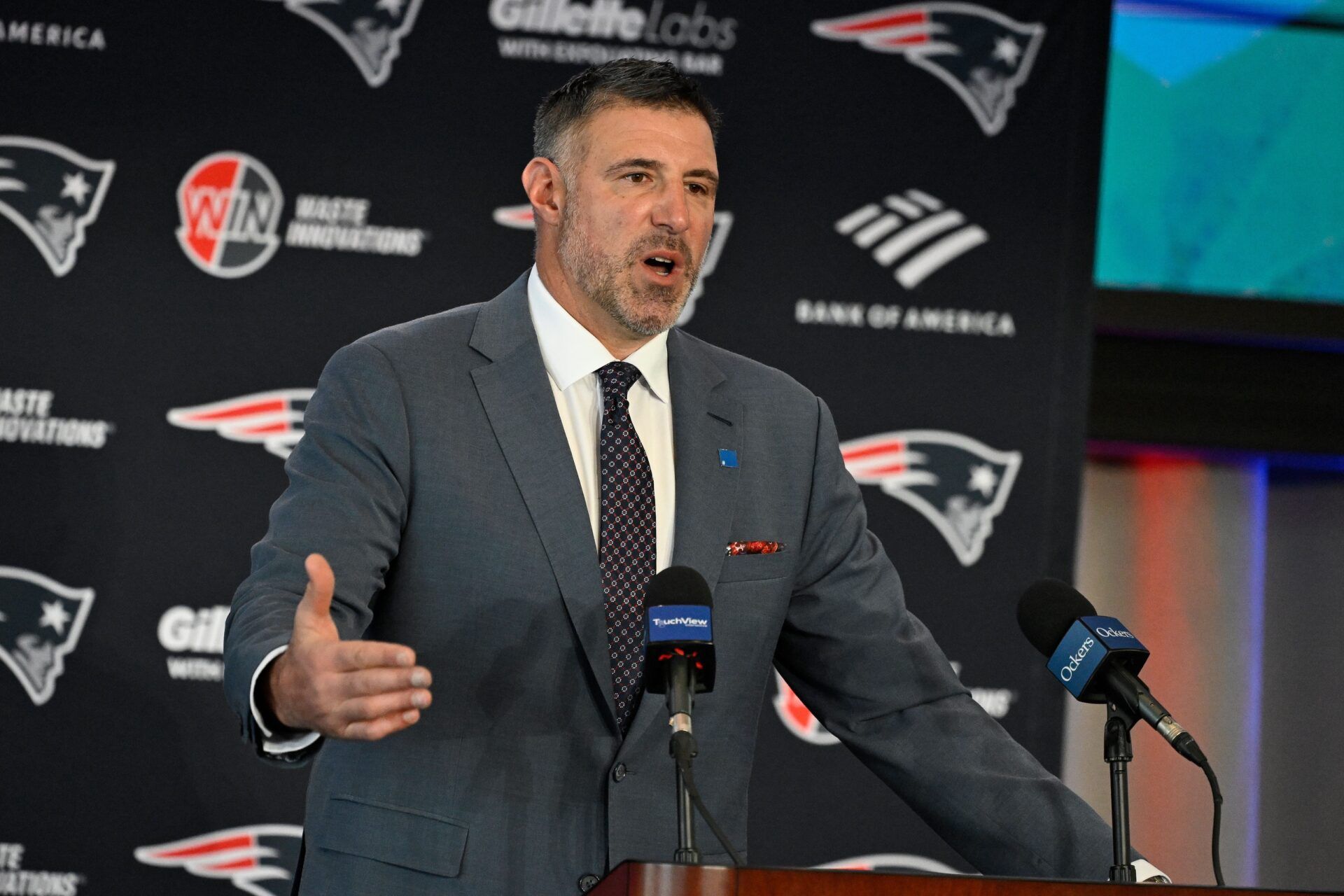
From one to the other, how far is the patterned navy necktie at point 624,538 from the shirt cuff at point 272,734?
0.53m

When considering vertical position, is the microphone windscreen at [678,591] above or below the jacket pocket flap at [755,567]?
below

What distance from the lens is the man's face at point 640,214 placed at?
7.84ft

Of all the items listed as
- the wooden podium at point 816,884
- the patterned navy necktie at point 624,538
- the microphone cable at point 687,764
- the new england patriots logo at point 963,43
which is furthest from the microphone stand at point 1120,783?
the new england patriots logo at point 963,43

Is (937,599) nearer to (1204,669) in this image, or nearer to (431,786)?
(1204,669)

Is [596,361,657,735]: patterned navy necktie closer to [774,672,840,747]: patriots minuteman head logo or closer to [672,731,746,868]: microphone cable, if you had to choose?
[672,731,746,868]: microphone cable

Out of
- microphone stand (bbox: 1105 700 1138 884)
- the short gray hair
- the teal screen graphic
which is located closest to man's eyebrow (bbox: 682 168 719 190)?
the short gray hair

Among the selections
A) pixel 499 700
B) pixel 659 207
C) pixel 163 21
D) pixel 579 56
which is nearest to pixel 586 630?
pixel 499 700

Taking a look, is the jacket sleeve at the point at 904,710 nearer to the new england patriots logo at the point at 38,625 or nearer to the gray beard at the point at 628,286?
the gray beard at the point at 628,286

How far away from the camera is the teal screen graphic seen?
4.81 meters

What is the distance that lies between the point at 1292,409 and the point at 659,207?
9.93 ft

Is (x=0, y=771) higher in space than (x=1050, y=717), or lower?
lower

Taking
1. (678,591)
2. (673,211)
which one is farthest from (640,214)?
(678,591)

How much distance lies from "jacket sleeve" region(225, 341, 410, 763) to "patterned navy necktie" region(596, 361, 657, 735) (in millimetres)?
307

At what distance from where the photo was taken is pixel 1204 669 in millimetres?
4758
